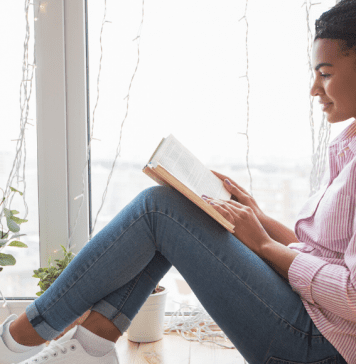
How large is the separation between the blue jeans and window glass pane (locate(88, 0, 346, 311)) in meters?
0.61

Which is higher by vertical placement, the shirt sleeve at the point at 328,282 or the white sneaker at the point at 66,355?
the shirt sleeve at the point at 328,282

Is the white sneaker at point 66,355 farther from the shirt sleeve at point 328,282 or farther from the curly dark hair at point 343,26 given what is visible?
the curly dark hair at point 343,26

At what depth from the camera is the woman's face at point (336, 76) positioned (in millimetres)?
767

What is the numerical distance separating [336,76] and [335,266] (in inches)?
14.5

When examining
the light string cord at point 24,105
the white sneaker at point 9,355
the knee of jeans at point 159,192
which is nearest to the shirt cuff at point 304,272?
the knee of jeans at point 159,192

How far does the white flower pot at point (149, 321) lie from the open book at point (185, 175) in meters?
0.49

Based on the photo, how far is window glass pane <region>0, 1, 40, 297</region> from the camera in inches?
53.4

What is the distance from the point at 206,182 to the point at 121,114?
0.59 m

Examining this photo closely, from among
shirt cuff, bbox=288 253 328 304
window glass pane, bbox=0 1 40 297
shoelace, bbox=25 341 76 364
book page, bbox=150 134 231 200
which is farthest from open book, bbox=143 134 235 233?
window glass pane, bbox=0 1 40 297

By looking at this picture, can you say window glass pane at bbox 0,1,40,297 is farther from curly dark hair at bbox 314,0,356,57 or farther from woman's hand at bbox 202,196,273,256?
curly dark hair at bbox 314,0,356,57

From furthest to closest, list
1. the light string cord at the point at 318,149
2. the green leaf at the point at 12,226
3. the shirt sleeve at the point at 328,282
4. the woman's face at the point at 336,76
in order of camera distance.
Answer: the light string cord at the point at 318,149 → the green leaf at the point at 12,226 → the woman's face at the point at 336,76 → the shirt sleeve at the point at 328,282

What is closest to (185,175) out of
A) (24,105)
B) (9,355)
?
(9,355)

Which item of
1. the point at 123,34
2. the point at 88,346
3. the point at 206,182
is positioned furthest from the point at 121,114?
the point at 88,346

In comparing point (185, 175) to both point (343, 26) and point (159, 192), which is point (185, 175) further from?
point (343, 26)
